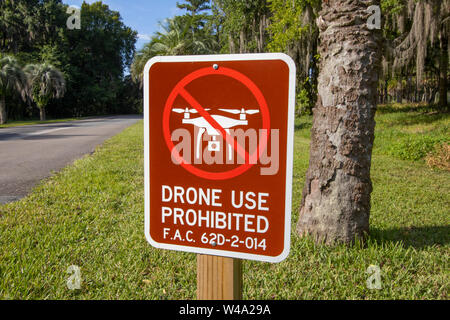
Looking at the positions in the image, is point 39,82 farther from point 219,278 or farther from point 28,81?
point 219,278

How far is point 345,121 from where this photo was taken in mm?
2910

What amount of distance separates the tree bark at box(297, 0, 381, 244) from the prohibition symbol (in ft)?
6.21

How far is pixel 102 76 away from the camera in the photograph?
53.8 meters

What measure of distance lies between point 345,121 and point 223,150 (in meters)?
1.96

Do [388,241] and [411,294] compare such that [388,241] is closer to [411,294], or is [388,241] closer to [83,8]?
[411,294]

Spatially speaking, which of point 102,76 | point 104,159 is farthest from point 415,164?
point 102,76

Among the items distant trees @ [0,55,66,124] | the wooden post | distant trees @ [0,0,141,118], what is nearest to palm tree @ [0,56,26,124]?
distant trees @ [0,55,66,124]

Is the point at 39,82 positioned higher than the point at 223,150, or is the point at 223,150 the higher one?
the point at 39,82

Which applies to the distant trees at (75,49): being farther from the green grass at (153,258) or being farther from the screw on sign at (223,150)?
the screw on sign at (223,150)


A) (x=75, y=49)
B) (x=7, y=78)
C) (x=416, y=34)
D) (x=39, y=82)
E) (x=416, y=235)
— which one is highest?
(x=75, y=49)

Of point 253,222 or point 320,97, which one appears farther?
point 320,97

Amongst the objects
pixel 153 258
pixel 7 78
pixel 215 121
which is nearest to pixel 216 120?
pixel 215 121

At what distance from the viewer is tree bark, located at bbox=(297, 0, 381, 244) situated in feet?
9.46
